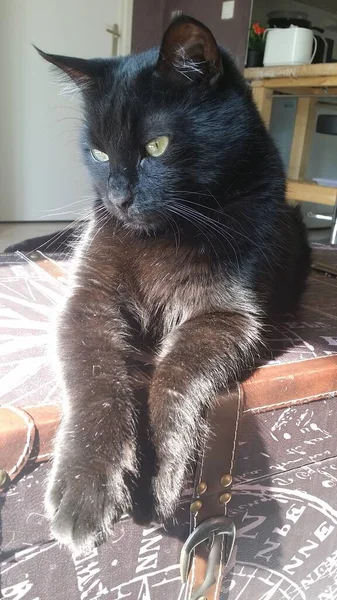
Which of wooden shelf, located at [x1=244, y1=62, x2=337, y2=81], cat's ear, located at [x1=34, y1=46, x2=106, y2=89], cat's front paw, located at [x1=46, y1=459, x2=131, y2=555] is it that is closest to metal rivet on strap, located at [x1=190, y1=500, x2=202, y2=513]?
cat's front paw, located at [x1=46, y1=459, x2=131, y2=555]

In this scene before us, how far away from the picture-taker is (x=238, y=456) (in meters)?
0.61

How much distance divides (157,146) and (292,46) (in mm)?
2010

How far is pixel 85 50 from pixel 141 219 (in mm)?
2747

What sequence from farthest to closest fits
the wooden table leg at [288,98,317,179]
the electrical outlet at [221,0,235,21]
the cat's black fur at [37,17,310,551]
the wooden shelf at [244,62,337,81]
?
the electrical outlet at [221,0,235,21] → the wooden table leg at [288,98,317,179] → the wooden shelf at [244,62,337,81] → the cat's black fur at [37,17,310,551]

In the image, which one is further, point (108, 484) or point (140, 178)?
point (140, 178)

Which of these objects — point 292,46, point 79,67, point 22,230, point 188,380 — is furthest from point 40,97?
point 188,380

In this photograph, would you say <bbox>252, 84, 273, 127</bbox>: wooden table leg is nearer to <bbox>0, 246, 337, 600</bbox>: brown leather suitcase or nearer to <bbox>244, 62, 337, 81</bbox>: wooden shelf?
<bbox>244, 62, 337, 81</bbox>: wooden shelf

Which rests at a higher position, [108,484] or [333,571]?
[108,484]

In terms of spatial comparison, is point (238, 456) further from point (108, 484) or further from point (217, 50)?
point (217, 50)

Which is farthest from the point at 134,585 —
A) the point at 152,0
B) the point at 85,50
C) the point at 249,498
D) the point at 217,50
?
the point at 152,0

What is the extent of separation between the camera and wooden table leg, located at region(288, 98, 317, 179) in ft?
8.14

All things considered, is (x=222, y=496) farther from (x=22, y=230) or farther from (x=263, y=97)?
(x=22, y=230)

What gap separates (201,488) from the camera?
57 centimetres

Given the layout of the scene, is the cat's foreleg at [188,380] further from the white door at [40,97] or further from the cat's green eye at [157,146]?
the white door at [40,97]
